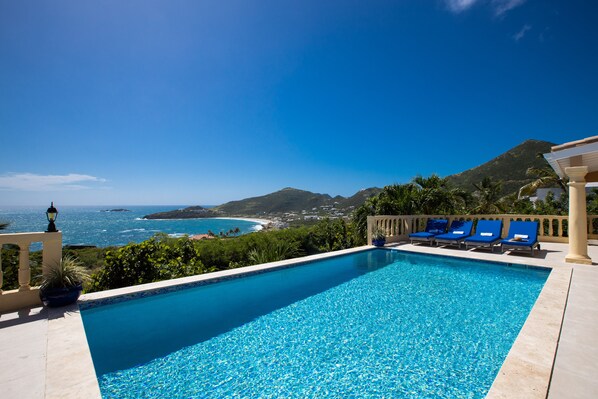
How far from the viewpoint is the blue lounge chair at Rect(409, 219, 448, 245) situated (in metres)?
10.3

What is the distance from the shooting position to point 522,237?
8.57 metres

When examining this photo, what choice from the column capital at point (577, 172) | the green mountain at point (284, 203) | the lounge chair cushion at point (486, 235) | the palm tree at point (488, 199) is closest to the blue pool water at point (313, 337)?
the lounge chair cushion at point (486, 235)

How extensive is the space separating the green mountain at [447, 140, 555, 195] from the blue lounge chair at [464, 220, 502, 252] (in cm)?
3029

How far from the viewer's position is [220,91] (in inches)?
534

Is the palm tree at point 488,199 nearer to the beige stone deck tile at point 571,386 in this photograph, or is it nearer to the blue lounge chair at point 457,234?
the blue lounge chair at point 457,234

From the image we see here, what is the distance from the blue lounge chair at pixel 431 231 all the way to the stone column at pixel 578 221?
3.83m

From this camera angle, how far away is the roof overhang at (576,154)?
5.68m

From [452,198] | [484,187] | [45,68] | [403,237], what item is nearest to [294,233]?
[403,237]

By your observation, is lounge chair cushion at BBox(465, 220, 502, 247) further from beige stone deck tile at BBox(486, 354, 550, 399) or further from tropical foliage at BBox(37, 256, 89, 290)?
tropical foliage at BBox(37, 256, 89, 290)

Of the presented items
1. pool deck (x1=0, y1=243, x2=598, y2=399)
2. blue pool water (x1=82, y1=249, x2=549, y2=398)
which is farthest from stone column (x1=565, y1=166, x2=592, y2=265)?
pool deck (x1=0, y1=243, x2=598, y2=399)

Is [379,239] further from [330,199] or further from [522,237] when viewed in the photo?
[330,199]

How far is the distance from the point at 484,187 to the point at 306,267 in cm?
2338

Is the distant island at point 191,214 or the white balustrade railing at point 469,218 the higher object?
the white balustrade railing at point 469,218

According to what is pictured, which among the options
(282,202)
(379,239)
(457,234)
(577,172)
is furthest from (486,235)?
(282,202)
